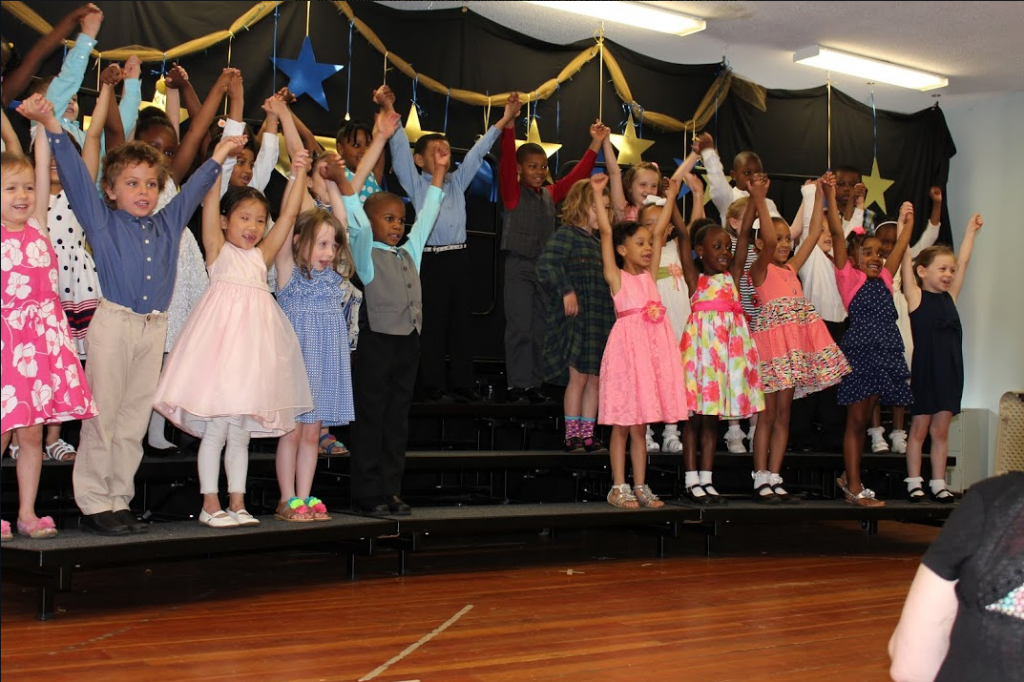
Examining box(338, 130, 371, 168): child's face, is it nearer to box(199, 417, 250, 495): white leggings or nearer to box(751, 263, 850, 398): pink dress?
box(199, 417, 250, 495): white leggings

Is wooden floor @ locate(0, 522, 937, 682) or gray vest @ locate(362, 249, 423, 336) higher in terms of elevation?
gray vest @ locate(362, 249, 423, 336)

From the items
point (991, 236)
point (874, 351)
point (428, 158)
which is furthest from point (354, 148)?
point (991, 236)

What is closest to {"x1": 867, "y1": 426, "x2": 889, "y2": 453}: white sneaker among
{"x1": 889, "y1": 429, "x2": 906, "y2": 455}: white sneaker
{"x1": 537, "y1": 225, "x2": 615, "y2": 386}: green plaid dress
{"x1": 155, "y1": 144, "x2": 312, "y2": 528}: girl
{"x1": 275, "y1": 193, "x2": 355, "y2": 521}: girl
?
{"x1": 889, "y1": 429, "x2": 906, "y2": 455}: white sneaker

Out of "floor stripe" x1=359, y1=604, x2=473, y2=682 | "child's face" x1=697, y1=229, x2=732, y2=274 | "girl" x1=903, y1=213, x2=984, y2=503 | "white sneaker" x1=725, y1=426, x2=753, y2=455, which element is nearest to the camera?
"floor stripe" x1=359, y1=604, x2=473, y2=682

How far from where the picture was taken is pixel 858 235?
6.36 metres

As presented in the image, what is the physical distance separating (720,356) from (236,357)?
96.6 inches

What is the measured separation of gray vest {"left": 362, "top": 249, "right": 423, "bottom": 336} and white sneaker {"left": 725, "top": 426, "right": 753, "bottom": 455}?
2.32 metres

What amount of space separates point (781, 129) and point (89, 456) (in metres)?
5.64

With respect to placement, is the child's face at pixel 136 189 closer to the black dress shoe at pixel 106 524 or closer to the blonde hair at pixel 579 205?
the black dress shoe at pixel 106 524

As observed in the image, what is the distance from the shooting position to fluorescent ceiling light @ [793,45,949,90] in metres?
7.36

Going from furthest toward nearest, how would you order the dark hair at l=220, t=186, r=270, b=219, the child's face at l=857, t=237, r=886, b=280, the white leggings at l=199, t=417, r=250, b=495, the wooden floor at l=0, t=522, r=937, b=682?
the child's face at l=857, t=237, r=886, b=280
the dark hair at l=220, t=186, r=270, b=219
the white leggings at l=199, t=417, r=250, b=495
the wooden floor at l=0, t=522, r=937, b=682

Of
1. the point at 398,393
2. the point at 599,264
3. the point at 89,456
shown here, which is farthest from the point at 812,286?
the point at 89,456

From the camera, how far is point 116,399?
3674mm

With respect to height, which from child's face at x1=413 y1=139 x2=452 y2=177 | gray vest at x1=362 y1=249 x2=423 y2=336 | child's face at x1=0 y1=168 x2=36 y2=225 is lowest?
gray vest at x1=362 y1=249 x2=423 y2=336
